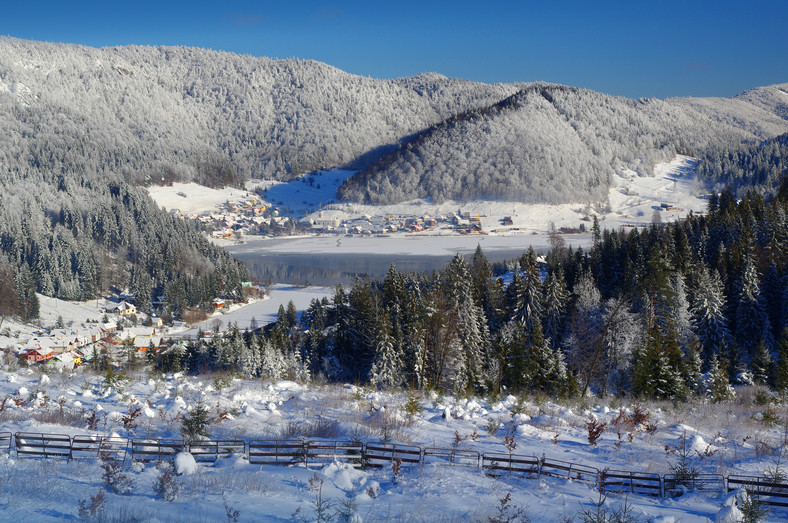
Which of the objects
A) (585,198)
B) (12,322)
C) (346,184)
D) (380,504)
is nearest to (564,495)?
(380,504)

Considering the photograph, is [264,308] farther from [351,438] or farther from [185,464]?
[185,464]

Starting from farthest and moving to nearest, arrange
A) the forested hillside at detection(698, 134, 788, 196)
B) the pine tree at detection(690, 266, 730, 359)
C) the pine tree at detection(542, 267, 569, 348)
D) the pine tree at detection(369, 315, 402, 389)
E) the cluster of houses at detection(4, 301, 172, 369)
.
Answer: the forested hillside at detection(698, 134, 788, 196) < the cluster of houses at detection(4, 301, 172, 369) < the pine tree at detection(542, 267, 569, 348) < the pine tree at detection(690, 266, 730, 359) < the pine tree at detection(369, 315, 402, 389)

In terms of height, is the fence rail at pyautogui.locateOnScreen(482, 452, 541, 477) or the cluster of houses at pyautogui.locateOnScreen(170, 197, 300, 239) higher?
the cluster of houses at pyautogui.locateOnScreen(170, 197, 300, 239)

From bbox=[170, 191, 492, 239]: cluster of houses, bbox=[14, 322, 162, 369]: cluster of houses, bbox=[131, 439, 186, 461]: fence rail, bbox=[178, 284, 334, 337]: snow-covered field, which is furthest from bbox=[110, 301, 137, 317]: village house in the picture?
bbox=[170, 191, 492, 239]: cluster of houses

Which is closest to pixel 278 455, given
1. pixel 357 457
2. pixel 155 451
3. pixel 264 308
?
pixel 357 457

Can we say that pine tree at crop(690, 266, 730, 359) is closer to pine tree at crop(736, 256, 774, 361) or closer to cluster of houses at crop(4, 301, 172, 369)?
pine tree at crop(736, 256, 774, 361)

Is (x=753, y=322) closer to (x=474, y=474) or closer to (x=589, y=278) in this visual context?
(x=589, y=278)
